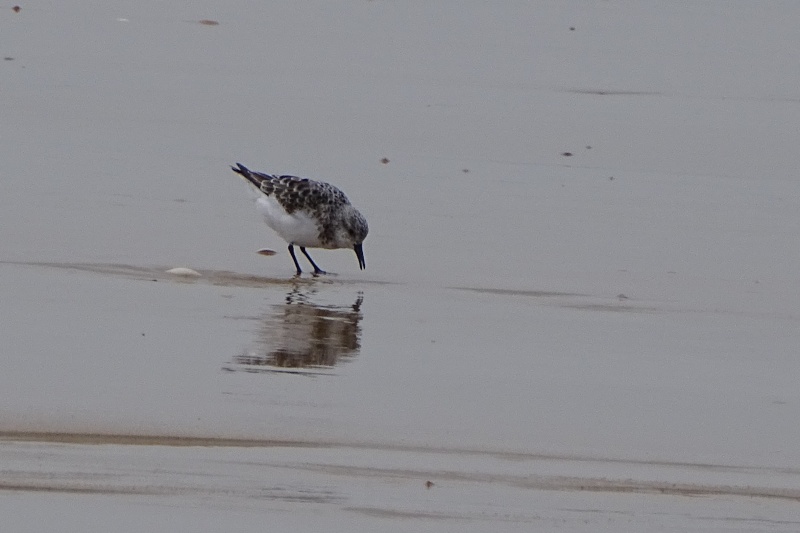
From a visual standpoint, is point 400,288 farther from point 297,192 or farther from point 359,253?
point 297,192

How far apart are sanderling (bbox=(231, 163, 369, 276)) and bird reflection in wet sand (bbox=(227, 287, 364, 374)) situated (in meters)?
0.84

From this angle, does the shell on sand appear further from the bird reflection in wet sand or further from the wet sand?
the bird reflection in wet sand

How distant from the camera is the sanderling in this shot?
27.9 feet

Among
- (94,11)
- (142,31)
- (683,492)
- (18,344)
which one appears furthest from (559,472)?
(94,11)

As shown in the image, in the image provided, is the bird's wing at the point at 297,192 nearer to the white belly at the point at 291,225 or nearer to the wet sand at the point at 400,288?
the white belly at the point at 291,225

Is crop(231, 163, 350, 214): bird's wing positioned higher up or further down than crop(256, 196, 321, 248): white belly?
higher up

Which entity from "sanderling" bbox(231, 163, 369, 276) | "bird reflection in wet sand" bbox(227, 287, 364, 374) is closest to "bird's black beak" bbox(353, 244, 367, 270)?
"sanderling" bbox(231, 163, 369, 276)

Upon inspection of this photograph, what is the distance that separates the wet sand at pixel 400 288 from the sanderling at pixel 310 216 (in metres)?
0.17

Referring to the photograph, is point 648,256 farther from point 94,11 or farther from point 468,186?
point 94,11

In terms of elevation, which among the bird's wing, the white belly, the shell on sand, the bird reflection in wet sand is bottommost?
the bird reflection in wet sand

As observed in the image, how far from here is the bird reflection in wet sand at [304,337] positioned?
20.5ft

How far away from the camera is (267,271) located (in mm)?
8305

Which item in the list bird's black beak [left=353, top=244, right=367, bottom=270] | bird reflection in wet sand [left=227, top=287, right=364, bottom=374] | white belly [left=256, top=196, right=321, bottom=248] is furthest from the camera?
white belly [left=256, top=196, right=321, bottom=248]

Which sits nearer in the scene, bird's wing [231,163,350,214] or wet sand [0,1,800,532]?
wet sand [0,1,800,532]
